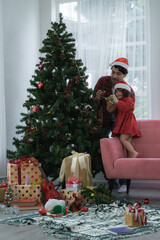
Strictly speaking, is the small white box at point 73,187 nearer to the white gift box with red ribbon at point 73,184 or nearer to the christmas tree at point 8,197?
the white gift box with red ribbon at point 73,184

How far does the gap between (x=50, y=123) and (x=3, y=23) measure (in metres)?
1.83

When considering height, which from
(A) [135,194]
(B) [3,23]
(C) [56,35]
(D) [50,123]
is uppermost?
(B) [3,23]

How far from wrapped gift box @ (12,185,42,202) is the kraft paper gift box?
0.29m

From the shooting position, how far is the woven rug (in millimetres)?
2555

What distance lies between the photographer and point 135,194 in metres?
4.25

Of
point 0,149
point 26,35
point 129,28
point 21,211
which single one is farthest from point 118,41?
point 21,211

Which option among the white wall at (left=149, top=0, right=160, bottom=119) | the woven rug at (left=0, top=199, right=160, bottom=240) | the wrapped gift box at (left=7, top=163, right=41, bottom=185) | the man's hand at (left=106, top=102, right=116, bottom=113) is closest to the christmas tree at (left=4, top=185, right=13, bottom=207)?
the wrapped gift box at (left=7, top=163, right=41, bottom=185)

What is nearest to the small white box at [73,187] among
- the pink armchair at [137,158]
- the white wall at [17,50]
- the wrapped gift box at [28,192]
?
the wrapped gift box at [28,192]

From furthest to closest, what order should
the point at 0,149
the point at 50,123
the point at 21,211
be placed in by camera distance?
the point at 0,149
the point at 50,123
the point at 21,211

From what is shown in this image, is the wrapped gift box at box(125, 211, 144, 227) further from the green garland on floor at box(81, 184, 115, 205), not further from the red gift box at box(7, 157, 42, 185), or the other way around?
the red gift box at box(7, 157, 42, 185)

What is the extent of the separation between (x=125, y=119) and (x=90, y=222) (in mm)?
1602

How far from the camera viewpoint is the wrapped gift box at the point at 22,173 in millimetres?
3773

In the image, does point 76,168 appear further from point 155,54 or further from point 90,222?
point 155,54

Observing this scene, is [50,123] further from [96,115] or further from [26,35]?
[26,35]
